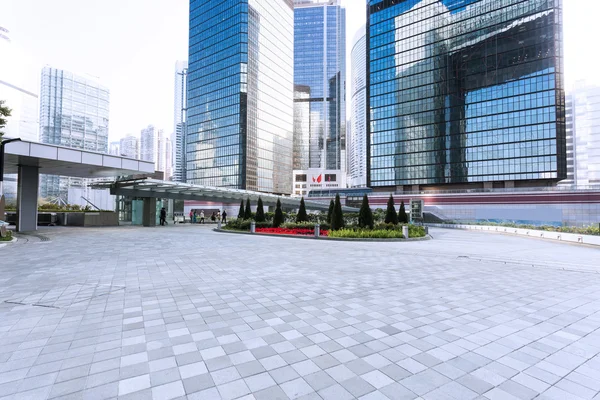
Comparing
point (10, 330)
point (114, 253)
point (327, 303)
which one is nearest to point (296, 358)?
point (327, 303)

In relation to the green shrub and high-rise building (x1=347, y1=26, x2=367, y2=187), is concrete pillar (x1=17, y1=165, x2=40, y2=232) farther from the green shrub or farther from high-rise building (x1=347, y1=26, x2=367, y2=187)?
high-rise building (x1=347, y1=26, x2=367, y2=187)

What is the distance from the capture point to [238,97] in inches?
3937

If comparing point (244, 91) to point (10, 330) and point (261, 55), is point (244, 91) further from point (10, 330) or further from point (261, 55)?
point (10, 330)

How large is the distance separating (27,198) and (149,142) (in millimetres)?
186470

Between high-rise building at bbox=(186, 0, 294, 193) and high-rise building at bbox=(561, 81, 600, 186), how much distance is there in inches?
3737

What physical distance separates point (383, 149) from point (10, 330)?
84.3 meters

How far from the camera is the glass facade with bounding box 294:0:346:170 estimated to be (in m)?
173

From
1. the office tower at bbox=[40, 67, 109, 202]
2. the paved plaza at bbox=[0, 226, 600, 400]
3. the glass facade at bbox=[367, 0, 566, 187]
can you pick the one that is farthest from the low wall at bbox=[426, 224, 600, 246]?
the office tower at bbox=[40, 67, 109, 202]

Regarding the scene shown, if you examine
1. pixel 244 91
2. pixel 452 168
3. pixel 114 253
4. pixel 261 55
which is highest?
pixel 261 55

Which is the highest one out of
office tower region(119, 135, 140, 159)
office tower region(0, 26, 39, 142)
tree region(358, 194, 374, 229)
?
office tower region(119, 135, 140, 159)

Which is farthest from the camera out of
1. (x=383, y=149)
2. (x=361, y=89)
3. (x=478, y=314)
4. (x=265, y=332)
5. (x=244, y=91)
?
(x=361, y=89)

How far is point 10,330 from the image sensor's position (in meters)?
4.37

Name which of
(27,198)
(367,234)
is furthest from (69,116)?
(367,234)

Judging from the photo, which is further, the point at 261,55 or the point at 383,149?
the point at 261,55
